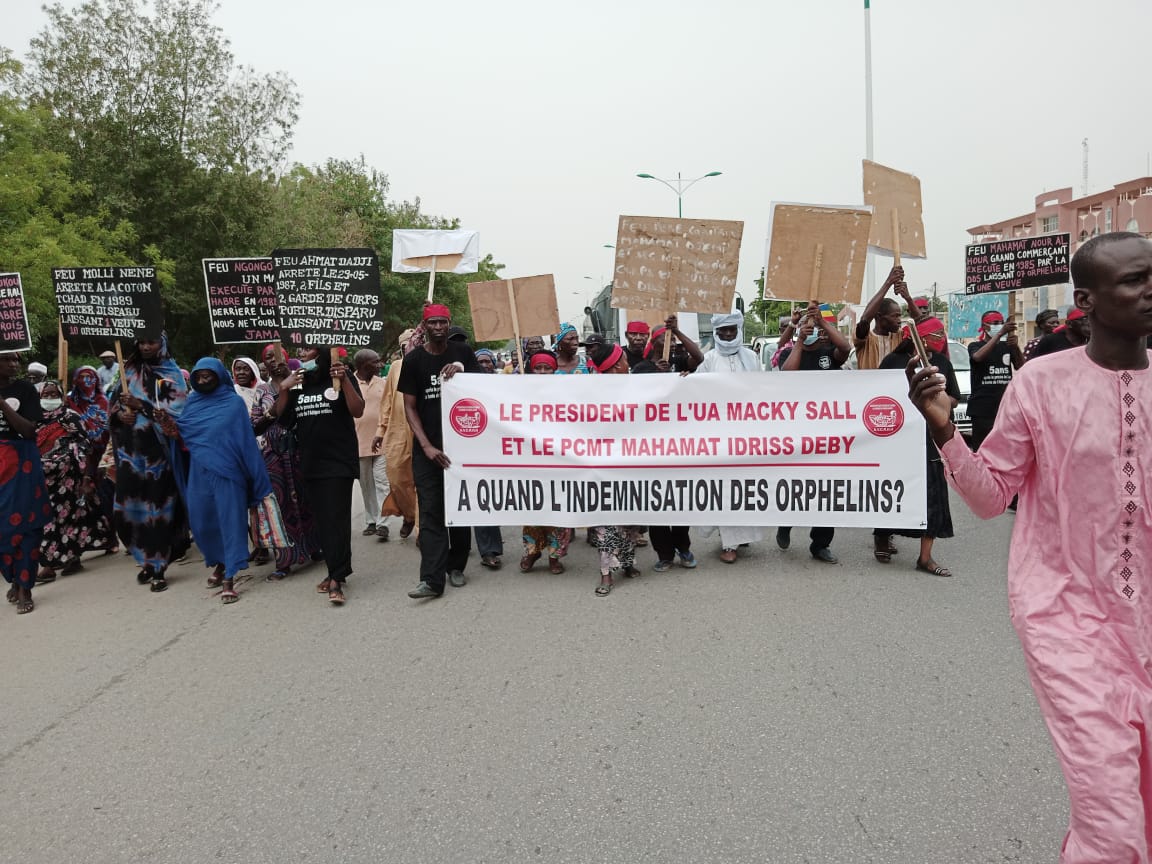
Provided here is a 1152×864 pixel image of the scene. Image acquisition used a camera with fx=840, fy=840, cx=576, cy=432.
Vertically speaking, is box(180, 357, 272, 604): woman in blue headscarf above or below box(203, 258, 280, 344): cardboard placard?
below

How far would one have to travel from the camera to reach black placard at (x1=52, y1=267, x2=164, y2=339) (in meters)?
6.54

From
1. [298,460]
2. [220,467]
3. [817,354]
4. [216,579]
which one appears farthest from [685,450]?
[216,579]

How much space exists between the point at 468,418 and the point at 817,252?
8.87 ft

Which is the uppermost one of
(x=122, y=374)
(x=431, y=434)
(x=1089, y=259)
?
(x=1089, y=259)

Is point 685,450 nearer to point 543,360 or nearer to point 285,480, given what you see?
point 543,360

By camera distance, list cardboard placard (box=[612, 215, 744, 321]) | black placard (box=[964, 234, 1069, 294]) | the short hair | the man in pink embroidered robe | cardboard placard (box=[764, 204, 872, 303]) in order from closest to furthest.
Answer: the man in pink embroidered robe → the short hair → cardboard placard (box=[764, 204, 872, 303]) → cardboard placard (box=[612, 215, 744, 321]) → black placard (box=[964, 234, 1069, 294])

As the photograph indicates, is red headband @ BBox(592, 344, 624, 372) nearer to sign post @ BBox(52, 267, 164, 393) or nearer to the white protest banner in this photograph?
the white protest banner

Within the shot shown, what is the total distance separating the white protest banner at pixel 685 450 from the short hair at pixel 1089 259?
381 cm

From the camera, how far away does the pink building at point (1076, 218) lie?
47438mm

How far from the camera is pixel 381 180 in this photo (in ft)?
142

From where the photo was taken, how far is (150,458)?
22.1 feet

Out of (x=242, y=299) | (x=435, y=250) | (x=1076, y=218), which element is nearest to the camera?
(x=242, y=299)

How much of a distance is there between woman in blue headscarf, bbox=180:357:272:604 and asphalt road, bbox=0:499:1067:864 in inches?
22.9

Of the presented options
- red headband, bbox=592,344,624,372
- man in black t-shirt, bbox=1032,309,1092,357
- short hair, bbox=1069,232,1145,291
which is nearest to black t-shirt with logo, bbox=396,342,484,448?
red headband, bbox=592,344,624,372
